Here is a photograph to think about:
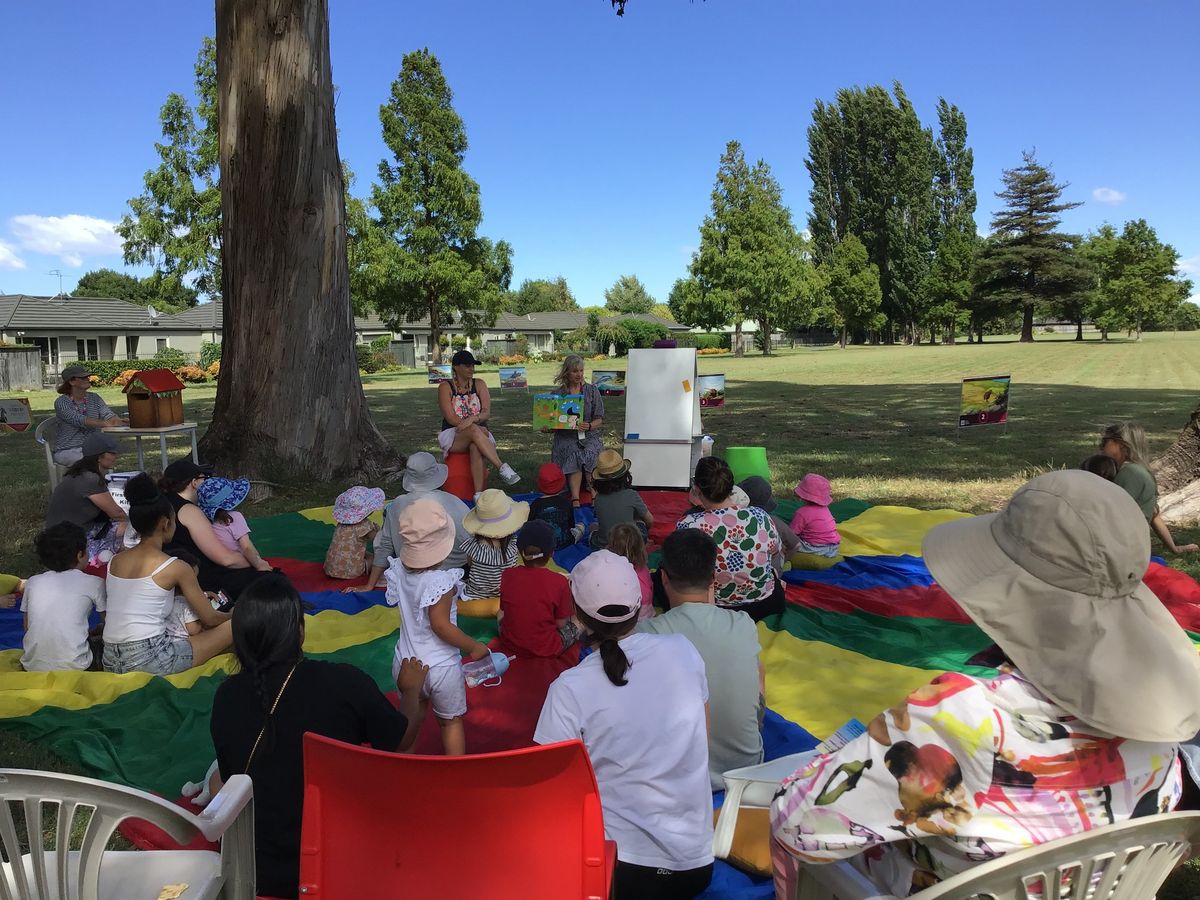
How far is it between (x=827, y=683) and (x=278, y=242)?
7.90m

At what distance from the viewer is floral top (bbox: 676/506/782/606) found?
15.2 feet

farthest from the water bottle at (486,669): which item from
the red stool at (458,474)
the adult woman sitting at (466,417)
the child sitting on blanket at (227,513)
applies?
the red stool at (458,474)

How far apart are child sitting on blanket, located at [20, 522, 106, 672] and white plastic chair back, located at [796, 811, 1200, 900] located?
4.49 meters

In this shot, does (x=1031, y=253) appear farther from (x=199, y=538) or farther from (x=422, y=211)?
(x=199, y=538)

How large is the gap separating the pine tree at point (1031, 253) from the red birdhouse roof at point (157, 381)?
58633 mm

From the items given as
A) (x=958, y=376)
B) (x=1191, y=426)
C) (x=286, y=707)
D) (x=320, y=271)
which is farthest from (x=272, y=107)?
(x=958, y=376)

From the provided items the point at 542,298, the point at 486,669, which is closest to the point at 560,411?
the point at 486,669

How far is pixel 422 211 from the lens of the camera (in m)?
38.2

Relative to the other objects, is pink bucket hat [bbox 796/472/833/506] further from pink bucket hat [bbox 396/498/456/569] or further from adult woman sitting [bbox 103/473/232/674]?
adult woman sitting [bbox 103/473/232/674]

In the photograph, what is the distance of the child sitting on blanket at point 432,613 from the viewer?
344 centimetres

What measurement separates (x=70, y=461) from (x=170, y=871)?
811cm

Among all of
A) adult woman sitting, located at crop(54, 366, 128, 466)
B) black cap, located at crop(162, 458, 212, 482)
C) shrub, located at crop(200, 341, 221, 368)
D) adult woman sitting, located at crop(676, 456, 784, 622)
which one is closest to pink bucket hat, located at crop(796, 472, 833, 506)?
adult woman sitting, located at crop(676, 456, 784, 622)

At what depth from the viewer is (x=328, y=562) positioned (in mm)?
6223

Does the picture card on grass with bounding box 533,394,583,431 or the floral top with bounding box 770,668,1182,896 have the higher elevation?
the picture card on grass with bounding box 533,394,583,431
